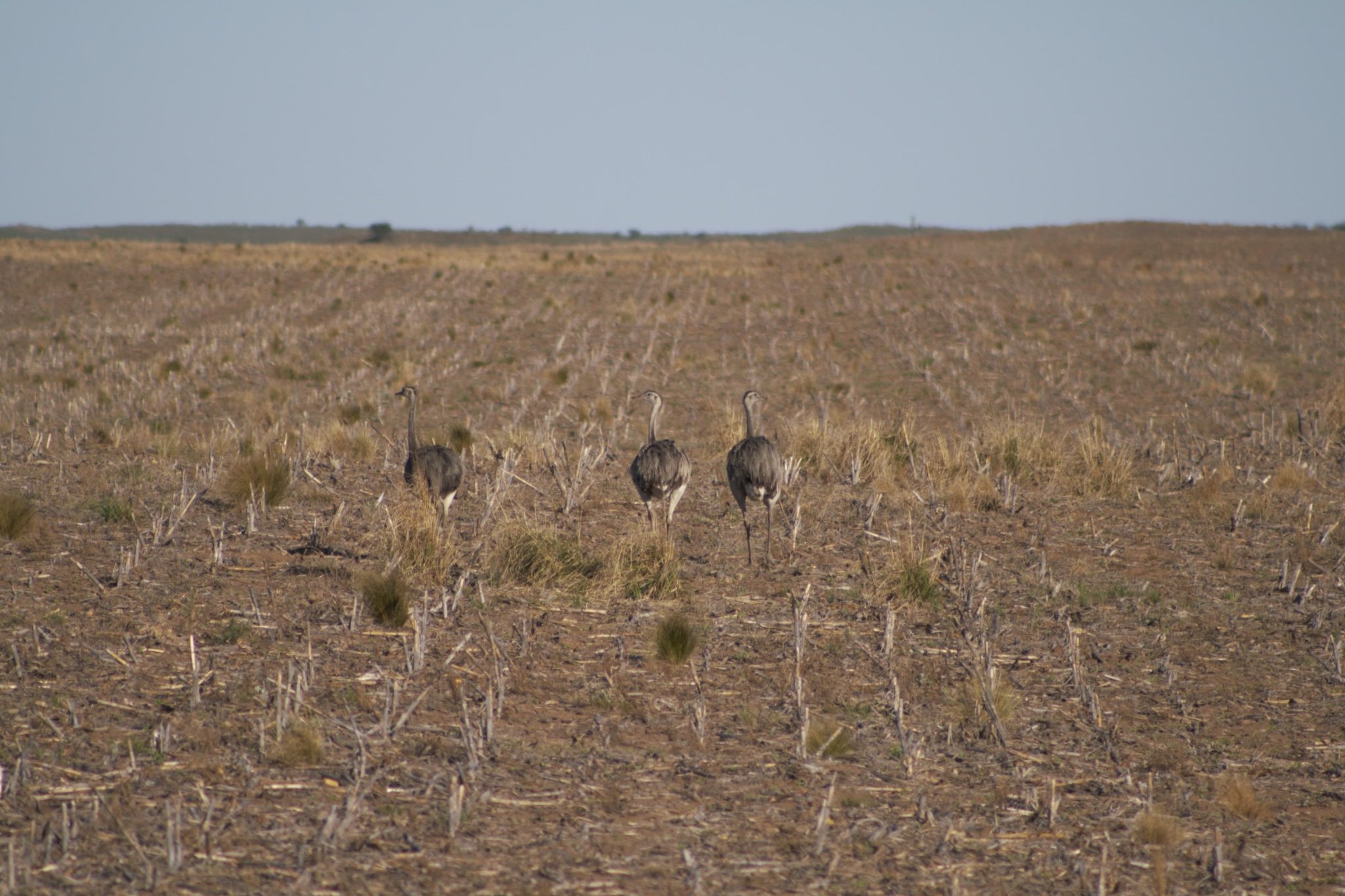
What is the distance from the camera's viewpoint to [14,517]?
352 inches

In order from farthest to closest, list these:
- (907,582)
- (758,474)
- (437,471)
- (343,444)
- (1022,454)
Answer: (343,444) < (1022,454) < (758,474) < (437,471) < (907,582)

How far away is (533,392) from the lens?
65.0ft

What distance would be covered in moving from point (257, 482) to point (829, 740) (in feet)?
22.0

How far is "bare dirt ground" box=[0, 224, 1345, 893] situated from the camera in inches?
199

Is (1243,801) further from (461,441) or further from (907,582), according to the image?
(461,441)

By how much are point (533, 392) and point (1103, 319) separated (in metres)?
19.0

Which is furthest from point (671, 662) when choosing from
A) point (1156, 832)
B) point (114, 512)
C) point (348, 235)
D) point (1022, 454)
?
point (348, 235)

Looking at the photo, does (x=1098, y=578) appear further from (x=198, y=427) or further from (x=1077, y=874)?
(x=198, y=427)

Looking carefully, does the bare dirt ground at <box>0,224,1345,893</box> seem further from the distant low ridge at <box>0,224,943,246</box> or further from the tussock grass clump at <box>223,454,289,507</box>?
the distant low ridge at <box>0,224,943,246</box>

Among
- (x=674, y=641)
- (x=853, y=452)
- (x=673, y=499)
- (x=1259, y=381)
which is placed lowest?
(x=674, y=641)

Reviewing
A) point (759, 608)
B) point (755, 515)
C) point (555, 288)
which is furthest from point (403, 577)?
point (555, 288)

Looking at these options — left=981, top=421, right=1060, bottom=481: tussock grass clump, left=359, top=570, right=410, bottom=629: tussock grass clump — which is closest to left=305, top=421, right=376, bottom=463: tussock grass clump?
left=359, top=570, right=410, bottom=629: tussock grass clump

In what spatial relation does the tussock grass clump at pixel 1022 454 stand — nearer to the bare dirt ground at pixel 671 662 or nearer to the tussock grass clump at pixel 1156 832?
the bare dirt ground at pixel 671 662

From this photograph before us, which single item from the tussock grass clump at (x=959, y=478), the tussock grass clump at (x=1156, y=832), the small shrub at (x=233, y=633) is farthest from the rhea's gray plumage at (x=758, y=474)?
the tussock grass clump at (x=1156, y=832)
